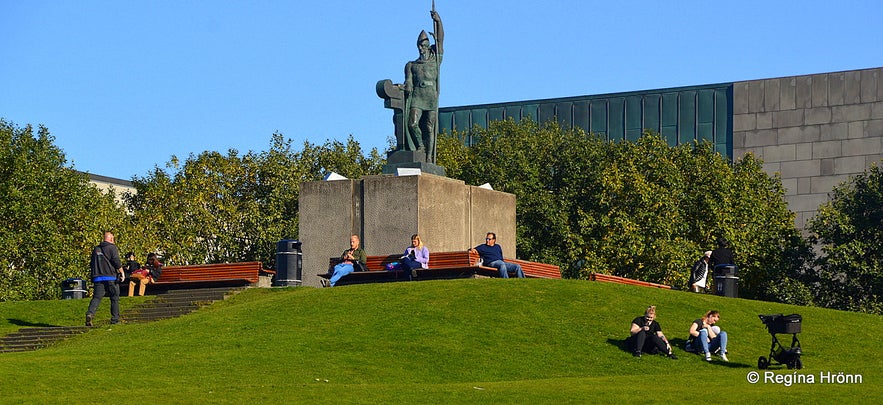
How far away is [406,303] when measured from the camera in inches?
1114

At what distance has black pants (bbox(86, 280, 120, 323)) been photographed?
2950 cm

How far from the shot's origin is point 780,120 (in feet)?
304

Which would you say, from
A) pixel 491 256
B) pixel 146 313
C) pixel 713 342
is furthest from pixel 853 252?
pixel 146 313

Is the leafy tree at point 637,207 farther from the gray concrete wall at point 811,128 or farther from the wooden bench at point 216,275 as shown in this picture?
the gray concrete wall at point 811,128

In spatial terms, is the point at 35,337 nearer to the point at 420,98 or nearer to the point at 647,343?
the point at 647,343

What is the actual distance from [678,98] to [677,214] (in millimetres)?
39052

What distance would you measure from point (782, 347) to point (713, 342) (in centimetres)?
117

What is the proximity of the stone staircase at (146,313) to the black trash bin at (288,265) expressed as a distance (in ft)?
4.12

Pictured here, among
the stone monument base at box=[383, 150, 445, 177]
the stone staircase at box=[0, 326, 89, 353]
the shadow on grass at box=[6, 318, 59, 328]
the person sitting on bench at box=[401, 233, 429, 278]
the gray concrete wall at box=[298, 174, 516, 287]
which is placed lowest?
the stone staircase at box=[0, 326, 89, 353]

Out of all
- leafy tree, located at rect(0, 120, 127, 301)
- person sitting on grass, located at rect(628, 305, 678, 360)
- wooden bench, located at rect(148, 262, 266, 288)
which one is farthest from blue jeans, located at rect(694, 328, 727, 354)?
leafy tree, located at rect(0, 120, 127, 301)

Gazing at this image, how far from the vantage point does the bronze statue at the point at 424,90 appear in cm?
3744

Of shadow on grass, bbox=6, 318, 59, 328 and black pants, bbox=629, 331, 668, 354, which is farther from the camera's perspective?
shadow on grass, bbox=6, 318, 59, 328

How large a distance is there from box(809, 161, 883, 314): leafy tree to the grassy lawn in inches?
989

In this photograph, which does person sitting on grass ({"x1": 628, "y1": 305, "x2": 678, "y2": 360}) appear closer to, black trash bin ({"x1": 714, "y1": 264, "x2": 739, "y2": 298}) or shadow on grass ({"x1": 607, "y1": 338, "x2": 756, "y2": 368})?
shadow on grass ({"x1": 607, "y1": 338, "x2": 756, "y2": 368})
